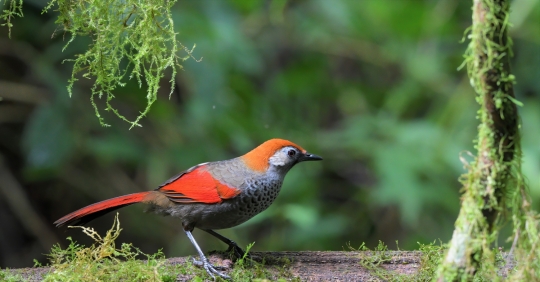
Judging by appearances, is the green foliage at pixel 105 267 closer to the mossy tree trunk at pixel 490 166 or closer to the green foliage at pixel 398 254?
the green foliage at pixel 398 254

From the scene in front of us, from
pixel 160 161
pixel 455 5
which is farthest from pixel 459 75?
pixel 160 161

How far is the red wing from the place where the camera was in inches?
115

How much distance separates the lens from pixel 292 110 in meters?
5.50

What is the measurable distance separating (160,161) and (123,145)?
0.34 meters

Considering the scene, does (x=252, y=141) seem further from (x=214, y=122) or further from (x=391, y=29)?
(x=391, y=29)

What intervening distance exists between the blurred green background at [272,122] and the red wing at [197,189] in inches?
44.9

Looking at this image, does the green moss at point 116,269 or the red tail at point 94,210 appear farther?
the red tail at point 94,210

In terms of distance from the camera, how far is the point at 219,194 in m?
2.93

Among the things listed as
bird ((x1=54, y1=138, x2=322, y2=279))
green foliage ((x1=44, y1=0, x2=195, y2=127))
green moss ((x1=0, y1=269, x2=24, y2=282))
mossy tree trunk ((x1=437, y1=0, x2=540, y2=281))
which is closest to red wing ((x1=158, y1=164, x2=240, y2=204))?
bird ((x1=54, y1=138, x2=322, y2=279))

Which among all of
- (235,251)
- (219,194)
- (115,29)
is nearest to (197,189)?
(219,194)

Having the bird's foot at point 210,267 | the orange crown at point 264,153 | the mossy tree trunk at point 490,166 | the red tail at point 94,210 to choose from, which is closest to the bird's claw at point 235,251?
the bird's foot at point 210,267

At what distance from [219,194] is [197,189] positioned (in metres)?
0.13

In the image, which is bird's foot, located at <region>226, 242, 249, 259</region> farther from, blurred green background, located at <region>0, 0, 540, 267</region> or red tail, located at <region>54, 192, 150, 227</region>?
blurred green background, located at <region>0, 0, 540, 267</region>

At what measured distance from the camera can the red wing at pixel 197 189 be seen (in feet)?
9.60
